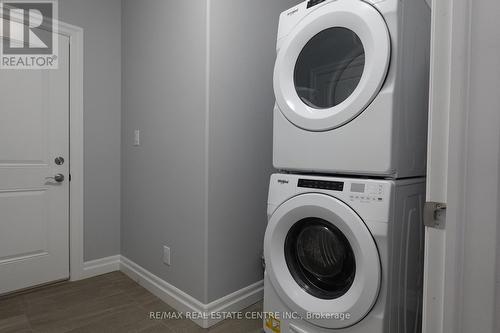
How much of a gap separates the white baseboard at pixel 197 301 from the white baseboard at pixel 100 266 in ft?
1.11

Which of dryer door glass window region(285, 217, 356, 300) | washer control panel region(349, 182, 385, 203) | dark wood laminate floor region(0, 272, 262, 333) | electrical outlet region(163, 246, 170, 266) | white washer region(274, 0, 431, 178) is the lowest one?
dark wood laminate floor region(0, 272, 262, 333)

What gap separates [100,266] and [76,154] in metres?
0.93

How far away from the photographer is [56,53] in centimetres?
212

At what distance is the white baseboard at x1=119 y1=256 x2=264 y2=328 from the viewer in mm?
1643

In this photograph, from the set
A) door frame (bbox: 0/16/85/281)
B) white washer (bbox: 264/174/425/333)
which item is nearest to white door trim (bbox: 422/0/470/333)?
white washer (bbox: 264/174/425/333)

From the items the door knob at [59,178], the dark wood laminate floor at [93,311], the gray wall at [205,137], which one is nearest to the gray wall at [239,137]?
the gray wall at [205,137]

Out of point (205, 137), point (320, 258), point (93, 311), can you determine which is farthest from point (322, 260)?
point (93, 311)

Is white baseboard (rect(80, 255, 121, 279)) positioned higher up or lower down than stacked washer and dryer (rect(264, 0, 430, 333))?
lower down

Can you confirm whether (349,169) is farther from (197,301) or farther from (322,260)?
(197,301)

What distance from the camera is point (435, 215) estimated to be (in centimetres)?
66

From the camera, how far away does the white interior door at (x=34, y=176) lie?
1961 millimetres

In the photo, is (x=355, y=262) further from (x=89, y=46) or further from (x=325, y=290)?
(x=89, y=46)

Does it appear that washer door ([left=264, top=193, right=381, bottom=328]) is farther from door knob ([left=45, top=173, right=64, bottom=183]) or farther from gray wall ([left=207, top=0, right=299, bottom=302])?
door knob ([left=45, top=173, right=64, bottom=183])

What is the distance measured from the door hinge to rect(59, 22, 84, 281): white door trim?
2.35 m
